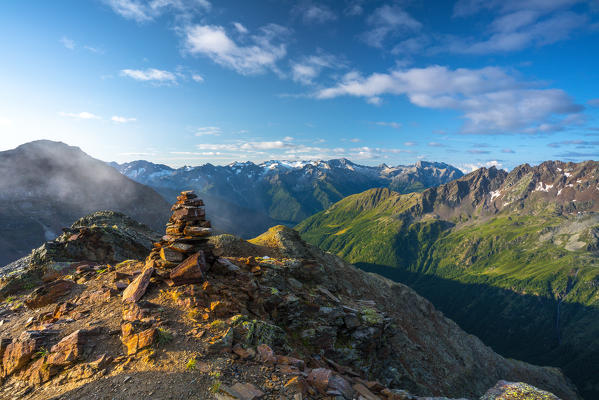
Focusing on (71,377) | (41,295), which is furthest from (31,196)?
(71,377)

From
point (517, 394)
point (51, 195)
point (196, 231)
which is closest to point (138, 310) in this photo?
point (196, 231)

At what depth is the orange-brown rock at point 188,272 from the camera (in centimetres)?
1892

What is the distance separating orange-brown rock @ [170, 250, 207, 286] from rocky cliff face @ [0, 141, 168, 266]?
16735 centimetres

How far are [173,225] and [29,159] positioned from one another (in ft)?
752

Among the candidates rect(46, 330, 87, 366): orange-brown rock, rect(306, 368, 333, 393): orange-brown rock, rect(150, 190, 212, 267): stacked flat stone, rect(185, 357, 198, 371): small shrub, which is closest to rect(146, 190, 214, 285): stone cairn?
rect(150, 190, 212, 267): stacked flat stone

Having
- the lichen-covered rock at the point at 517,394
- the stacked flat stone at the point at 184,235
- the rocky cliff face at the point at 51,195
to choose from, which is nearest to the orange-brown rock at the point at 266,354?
the stacked flat stone at the point at 184,235

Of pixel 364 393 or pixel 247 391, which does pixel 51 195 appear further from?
pixel 364 393

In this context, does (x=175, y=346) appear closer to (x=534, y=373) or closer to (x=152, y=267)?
(x=152, y=267)

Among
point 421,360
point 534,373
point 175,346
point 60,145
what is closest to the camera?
point 175,346

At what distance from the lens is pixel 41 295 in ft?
67.5

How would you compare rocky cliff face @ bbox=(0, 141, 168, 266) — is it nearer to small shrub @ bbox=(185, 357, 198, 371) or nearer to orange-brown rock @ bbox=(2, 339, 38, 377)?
orange-brown rock @ bbox=(2, 339, 38, 377)

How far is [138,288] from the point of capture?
722 inches

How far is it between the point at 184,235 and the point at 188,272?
11.7 feet

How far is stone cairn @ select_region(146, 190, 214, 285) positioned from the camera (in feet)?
63.1
